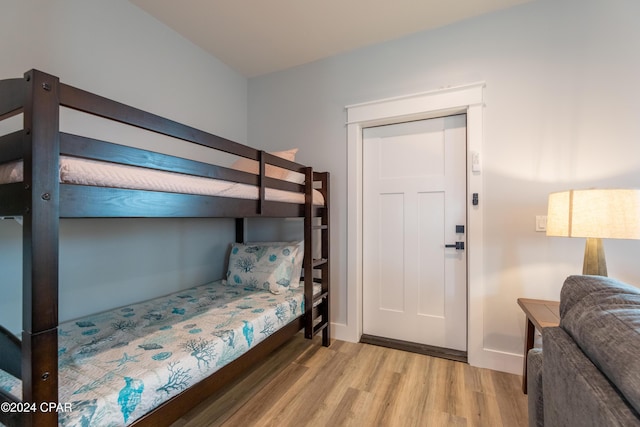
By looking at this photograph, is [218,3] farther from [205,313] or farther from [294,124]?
[205,313]

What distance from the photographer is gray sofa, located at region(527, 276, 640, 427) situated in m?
0.54

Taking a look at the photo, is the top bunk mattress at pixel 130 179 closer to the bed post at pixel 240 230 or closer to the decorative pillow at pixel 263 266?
the decorative pillow at pixel 263 266

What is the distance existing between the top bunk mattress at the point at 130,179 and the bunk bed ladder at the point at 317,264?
0.63 metres

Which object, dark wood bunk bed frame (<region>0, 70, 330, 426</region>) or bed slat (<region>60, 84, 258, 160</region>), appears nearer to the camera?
dark wood bunk bed frame (<region>0, 70, 330, 426</region>)

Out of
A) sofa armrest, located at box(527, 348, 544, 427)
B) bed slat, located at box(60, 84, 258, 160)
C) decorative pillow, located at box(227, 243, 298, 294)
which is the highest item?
bed slat, located at box(60, 84, 258, 160)

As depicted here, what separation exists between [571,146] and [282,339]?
2270mm

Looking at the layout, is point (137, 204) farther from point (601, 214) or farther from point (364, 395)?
point (601, 214)

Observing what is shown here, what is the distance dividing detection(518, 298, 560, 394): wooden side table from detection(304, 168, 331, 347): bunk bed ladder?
1339 millimetres

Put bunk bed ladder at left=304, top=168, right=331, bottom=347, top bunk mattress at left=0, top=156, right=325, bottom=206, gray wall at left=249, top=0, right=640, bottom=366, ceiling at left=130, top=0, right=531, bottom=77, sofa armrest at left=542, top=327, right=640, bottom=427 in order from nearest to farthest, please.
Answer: sofa armrest at left=542, top=327, right=640, bottom=427
top bunk mattress at left=0, top=156, right=325, bottom=206
gray wall at left=249, top=0, right=640, bottom=366
ceiling at left=130, top=0, right=531, bottom=77
bunk bed ladder at left=304, top=168, right=331, bottom=347

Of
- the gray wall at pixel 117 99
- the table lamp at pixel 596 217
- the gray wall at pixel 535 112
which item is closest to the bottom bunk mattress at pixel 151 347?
the gray wall at pixel 117 99

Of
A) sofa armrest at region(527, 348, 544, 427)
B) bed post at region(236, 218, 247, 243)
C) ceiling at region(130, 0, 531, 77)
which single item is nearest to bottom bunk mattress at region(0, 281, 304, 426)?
bed post at region(236, 218, 247, 243)

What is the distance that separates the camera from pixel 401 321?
2.38 metres

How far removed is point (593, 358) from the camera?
0.67m

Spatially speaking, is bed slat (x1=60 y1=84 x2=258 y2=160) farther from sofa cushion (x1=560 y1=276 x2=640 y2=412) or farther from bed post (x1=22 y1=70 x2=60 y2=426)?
sofa cushion (x1=560 y1=276 x2=640 y2=412)
